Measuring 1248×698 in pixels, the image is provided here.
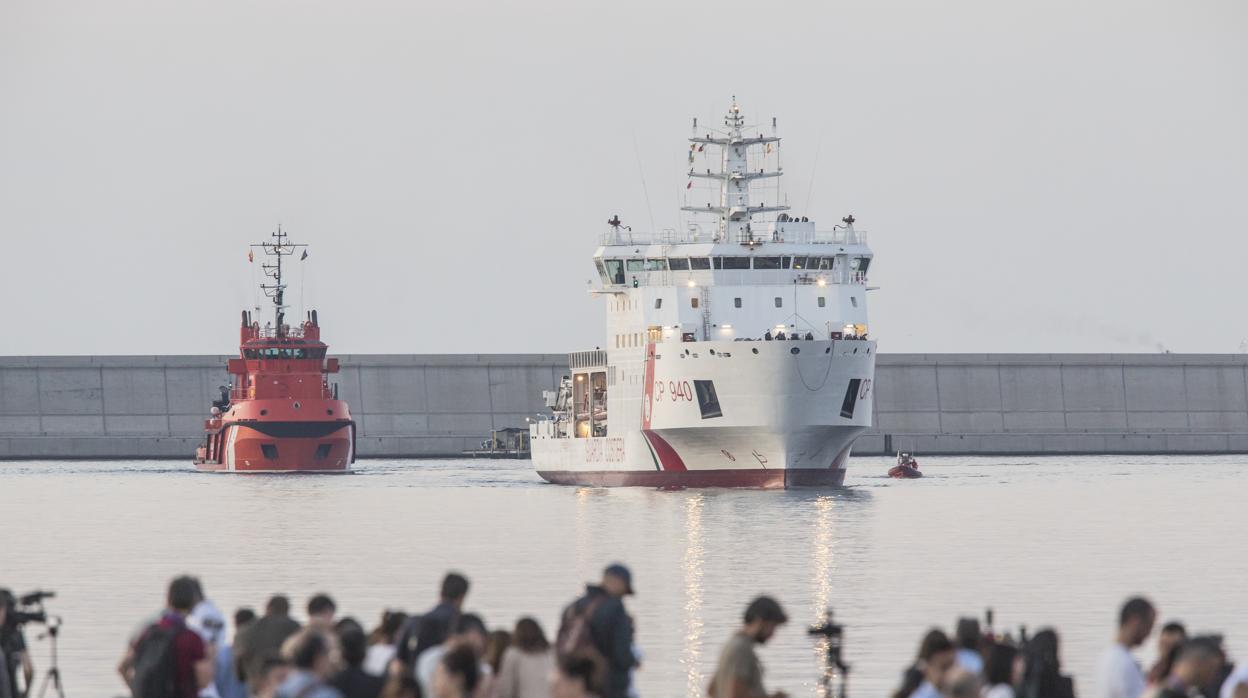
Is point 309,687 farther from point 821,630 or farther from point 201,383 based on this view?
point 201,383

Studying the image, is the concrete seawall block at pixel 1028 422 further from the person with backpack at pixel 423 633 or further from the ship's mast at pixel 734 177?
the person with backpack at pixel 423 633

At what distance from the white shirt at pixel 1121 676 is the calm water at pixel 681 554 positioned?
7.25 m

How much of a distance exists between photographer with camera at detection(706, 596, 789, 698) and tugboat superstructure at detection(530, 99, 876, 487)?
4962cm

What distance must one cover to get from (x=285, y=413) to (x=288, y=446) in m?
1.38

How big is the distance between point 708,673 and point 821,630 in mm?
6857

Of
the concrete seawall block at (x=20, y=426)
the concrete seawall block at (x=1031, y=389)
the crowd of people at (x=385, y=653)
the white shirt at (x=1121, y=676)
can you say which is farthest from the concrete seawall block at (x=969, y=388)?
the white shirt at (x=1121, y=676)

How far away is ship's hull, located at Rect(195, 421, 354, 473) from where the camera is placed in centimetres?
8525

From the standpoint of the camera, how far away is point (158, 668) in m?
15.0

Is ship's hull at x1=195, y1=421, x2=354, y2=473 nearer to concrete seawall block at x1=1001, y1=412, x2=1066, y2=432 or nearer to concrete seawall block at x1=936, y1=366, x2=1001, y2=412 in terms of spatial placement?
concrete seawall block at x1=936, y1=366, x2=1001, y2=412

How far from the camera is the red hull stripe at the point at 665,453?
6819cm

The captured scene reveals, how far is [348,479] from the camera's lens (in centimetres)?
8344

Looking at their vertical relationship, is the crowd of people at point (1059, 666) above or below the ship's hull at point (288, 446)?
below

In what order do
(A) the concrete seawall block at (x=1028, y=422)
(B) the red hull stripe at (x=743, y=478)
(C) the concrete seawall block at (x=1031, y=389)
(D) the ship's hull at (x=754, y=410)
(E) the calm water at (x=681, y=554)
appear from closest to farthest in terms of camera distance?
(E) the calm water at (x=681, y=554) < (D) the ship's hull at (x=754, y=410) < (B) the red hull stripe at (x=743, y=478) < (A) the concrete seawall block at (x=1028, y=422) < (C) the concrete seawall block at (x=1031, y=389)

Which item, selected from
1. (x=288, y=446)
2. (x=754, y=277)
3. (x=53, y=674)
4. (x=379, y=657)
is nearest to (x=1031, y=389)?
(x=288, y=446)
